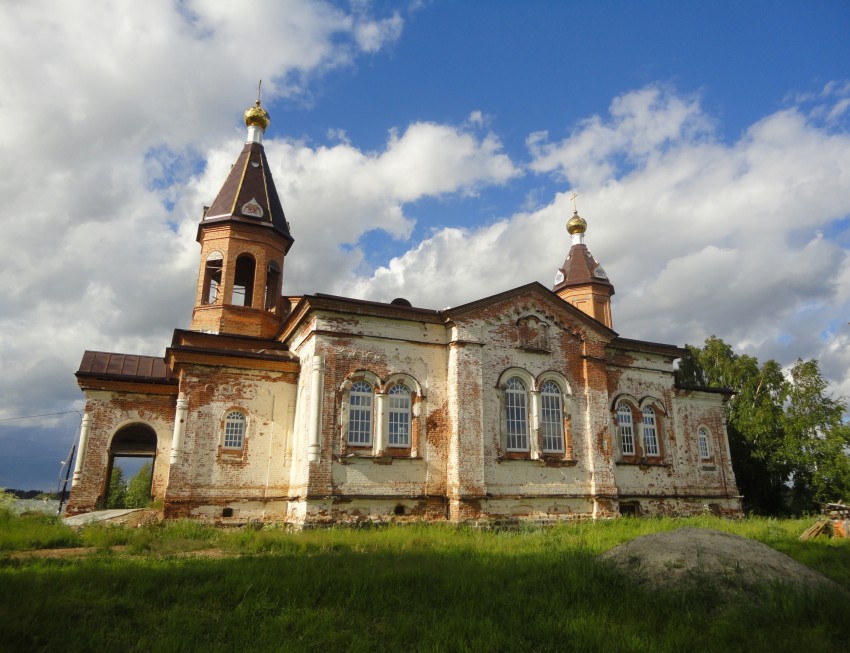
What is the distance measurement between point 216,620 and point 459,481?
33.5 ft

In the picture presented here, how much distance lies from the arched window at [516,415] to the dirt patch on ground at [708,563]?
8274 mm

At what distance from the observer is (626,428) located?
806 inches

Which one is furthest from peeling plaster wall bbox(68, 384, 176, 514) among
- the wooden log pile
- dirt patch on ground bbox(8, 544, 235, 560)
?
the wooden log pile

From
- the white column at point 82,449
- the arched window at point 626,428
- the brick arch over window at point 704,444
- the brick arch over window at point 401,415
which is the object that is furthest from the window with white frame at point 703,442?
the white column at point 82,449

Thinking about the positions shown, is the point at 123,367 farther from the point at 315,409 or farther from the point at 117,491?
the point at 117,491

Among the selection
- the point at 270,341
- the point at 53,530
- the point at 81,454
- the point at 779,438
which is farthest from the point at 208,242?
the point at 779,438

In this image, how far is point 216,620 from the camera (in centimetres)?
665

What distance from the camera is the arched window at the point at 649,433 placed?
67.9 ft

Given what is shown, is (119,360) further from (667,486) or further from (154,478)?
(667,486)

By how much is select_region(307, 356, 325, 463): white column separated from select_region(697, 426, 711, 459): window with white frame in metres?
14.5

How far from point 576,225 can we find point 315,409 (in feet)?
64.1

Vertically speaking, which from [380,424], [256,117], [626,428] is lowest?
[380,424]

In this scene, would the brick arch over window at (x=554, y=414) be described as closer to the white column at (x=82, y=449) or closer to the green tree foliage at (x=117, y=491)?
the white column at (x=82, y=449)

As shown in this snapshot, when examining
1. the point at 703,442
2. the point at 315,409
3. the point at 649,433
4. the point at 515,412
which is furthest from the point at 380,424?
the point at 703,442
